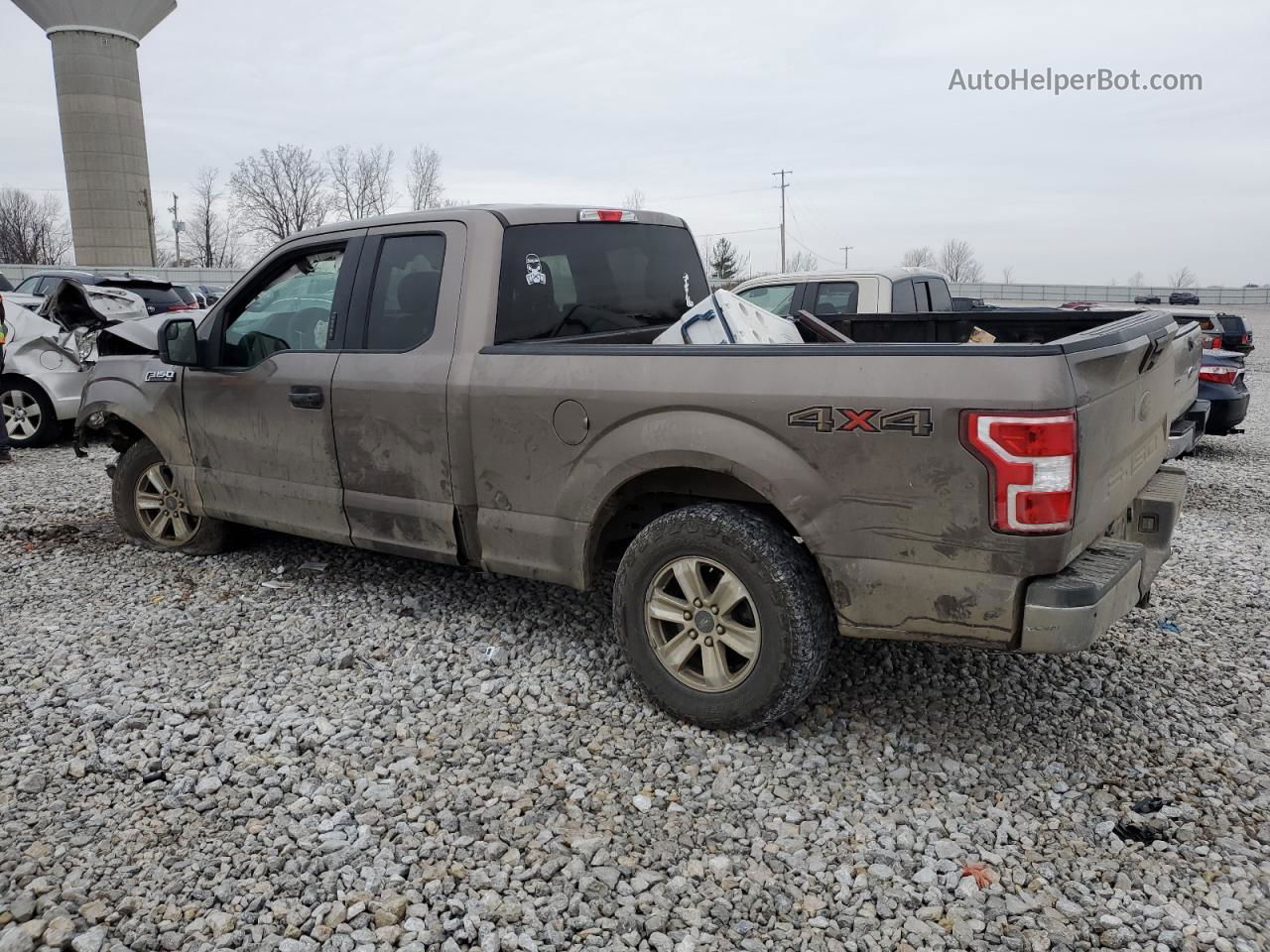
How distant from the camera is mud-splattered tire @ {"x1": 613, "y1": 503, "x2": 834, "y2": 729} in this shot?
3322mm

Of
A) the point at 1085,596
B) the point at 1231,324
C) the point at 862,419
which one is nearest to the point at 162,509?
the point at 862,419

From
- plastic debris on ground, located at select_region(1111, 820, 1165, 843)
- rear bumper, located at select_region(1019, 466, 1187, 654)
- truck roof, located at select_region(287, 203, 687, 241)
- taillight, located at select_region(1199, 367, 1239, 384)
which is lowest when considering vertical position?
plastic debris on ground, located at select_region(1111, 820, 1165, 843)

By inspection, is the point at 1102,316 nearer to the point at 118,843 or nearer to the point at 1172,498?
the point at 1172,498

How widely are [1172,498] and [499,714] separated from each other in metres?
2.82

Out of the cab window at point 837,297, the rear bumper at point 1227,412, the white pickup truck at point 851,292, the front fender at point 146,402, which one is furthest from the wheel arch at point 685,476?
the rear bumper at point 1227,412

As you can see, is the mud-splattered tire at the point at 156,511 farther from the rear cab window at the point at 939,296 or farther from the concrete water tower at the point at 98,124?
the concrete water tower at the point at 98,124

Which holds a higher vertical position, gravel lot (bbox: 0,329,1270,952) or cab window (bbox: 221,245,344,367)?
cab window (bbox: 221,245,344,367)

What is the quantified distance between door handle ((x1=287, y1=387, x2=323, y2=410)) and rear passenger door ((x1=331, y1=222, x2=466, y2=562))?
110 millimetres

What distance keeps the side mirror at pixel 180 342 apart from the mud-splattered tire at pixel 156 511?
0.85 m

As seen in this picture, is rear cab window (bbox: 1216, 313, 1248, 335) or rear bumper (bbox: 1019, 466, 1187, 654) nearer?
rear bumper (bbox: 1019, 466, 1187, 654)

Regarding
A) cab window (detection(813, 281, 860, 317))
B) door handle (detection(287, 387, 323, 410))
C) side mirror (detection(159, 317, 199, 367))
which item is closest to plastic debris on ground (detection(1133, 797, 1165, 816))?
door handle (detection(287, 387, 323, 410))

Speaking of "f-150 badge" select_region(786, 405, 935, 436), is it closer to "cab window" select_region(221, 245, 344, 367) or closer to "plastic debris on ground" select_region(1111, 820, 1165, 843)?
"plastic debris on ground" select_region(1111, 820, 1165, 843)

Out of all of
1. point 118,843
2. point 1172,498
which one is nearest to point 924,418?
point 1172,498

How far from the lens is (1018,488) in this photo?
284 cm
